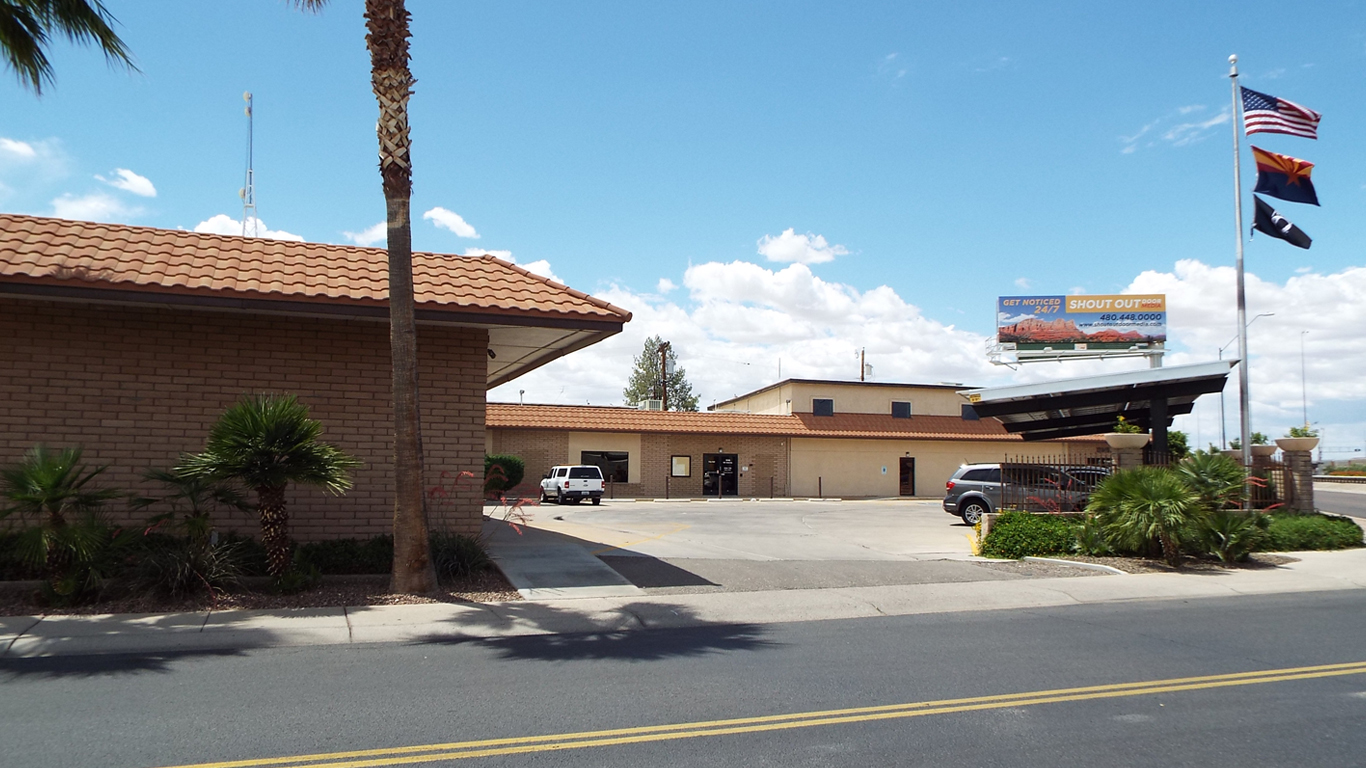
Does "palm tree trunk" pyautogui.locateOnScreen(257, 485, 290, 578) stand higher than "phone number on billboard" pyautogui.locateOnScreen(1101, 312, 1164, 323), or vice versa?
"phone number on billboard" pyautogui.locateOnScreen(1101, 312, 1164, 323)

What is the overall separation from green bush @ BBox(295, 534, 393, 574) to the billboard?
45.9 meters

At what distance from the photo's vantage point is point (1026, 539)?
1616cm

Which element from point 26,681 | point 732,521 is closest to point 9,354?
point 26,681

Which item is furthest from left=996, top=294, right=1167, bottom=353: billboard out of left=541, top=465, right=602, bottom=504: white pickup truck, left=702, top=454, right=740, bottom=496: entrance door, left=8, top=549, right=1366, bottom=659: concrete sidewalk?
Result: left=8, top=549, right=1366, bottom=659: concrete sidewalk

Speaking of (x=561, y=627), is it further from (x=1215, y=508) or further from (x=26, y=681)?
(x=1215, y=508)

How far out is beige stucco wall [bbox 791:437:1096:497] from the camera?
45.9 meters

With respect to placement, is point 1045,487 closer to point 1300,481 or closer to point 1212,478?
point 1212,478

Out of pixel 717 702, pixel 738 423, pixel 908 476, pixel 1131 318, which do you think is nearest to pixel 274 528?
pixel 717 702

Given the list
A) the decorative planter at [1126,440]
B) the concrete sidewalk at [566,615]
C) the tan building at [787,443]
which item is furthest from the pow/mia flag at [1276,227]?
the tan building at [787,443]

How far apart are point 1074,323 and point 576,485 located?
3137cm

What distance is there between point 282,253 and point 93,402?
3.20 meters

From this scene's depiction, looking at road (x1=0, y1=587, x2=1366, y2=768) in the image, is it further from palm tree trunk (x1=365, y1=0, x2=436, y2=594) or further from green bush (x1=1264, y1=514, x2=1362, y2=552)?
green bush (x1=1264, y1=514, x2=1362, y2=552)

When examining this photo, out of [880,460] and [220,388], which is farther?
[880,460]

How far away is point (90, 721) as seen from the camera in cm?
625
